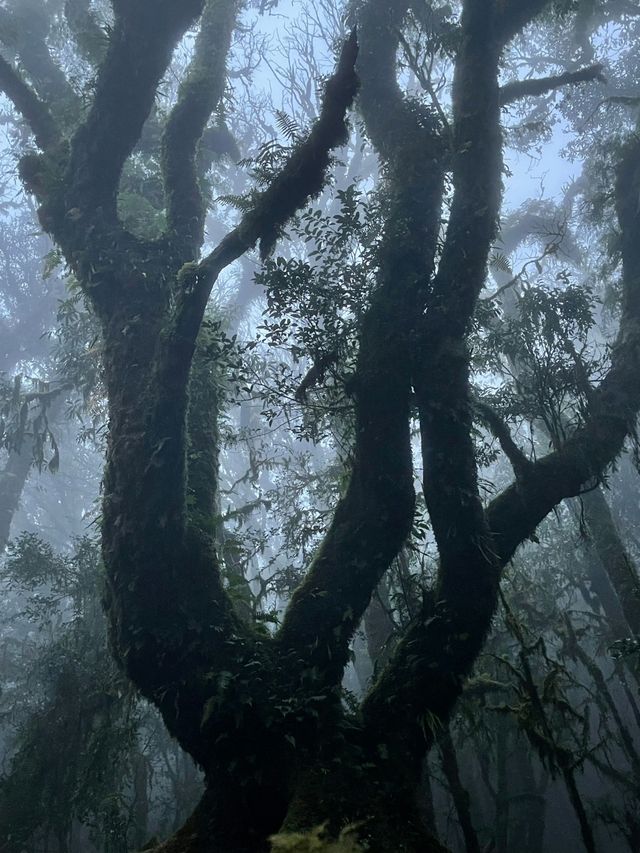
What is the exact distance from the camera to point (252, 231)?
5.98 m

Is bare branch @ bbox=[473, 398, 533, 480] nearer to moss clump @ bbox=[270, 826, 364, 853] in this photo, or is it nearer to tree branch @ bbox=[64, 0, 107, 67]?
moss clump @ bbox=[270, 826, 364, 853]

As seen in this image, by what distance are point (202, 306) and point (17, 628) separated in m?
28.4

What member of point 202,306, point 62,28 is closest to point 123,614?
point 202,306

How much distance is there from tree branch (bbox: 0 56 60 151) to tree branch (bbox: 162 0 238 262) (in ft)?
4.99

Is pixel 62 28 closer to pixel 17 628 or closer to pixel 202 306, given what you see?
pixel 202 306

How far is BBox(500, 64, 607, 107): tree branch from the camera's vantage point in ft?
29.7

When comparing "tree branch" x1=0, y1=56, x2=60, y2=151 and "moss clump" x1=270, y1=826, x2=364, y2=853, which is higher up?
"tree branch" x1=0, y1=56, x2=60, y2=151

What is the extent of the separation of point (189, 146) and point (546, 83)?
546cm

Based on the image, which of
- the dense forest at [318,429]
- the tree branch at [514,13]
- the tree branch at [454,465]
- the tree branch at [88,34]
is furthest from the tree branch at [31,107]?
the tree branch at [514,13]

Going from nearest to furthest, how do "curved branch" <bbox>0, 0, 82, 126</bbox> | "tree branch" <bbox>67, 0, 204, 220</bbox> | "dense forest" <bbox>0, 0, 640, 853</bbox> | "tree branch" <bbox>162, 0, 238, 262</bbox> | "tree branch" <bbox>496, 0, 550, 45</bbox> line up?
"dense forest" <bbox>0, 0, 640, 853</bbox> < "tree branch" <bbox>67, 0, 204, 220</bbox> < "tree branch" <bbox>162, 0, 238, 262</bbox> < "tree branch" <bbox>496, 0, 550, 45</bbox> < "curved branch" <bbox>0, 0, 82, 126</bbox>

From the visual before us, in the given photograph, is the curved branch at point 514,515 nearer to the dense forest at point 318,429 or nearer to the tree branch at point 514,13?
the dense forest at point 318,429

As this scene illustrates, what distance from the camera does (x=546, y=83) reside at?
9242 mm

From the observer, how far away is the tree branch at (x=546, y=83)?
356 inches

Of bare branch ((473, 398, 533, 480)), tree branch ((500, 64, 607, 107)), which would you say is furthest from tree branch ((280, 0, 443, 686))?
tree branch ((500, 64, 607, 107))
